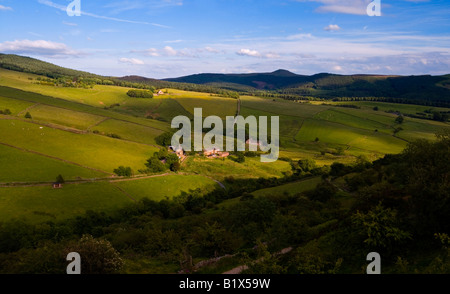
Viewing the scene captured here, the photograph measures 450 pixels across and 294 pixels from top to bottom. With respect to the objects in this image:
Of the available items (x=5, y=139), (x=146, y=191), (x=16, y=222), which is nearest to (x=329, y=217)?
(x=146, y=191)

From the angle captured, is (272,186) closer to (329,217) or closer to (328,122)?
(329,217)

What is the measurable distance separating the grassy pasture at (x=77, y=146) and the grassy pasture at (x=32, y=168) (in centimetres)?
393

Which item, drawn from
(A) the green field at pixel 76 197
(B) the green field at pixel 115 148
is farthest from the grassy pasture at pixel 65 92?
(A) the green field at pixel 76 197

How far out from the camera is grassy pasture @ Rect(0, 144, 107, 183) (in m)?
69.4

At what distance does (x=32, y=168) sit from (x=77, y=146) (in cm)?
2005

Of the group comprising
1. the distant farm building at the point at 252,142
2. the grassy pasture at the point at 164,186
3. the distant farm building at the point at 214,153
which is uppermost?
the distant farm building at the point at 252,142

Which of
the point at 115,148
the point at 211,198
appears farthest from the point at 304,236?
the point at 115,148

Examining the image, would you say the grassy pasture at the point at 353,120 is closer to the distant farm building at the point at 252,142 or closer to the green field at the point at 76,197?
the distant farm building at the point at 252,142

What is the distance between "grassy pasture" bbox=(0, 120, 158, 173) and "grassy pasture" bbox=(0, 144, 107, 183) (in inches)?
155

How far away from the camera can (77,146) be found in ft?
306

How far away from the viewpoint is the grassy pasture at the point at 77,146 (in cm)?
8514

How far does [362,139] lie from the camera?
458 feet

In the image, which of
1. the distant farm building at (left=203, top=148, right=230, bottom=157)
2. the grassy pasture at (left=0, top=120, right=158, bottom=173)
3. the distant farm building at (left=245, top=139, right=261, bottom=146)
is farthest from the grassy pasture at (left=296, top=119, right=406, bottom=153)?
the grassy pasture at (left=0, top=120, right=158, bottom=173)

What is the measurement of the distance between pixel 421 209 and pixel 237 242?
20.0 metres
